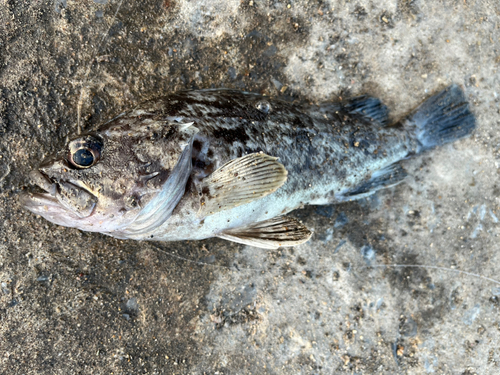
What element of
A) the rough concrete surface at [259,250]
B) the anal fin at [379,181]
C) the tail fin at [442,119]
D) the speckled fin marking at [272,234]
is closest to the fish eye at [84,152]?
the rough concrete surface at [259,250]

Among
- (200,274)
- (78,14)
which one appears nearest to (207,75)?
(78,14)

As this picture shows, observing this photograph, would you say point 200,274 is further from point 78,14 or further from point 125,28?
point 78,14

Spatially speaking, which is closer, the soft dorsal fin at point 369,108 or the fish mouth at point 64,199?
the fish mouth at point 64,199

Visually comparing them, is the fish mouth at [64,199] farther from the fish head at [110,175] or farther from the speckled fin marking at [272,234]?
the speckled fin marking at [272,234]

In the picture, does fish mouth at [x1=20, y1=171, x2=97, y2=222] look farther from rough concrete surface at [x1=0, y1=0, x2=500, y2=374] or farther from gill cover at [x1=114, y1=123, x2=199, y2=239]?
rough concrete surface at [x1=0, y1=0, x2=500, y2=374]

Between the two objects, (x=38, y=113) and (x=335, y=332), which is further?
(x=335, y=332)

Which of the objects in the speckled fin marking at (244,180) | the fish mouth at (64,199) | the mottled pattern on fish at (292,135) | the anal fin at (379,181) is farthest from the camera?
the anal fin at (379,181)

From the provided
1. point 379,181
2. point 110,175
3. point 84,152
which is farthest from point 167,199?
point 379,181
